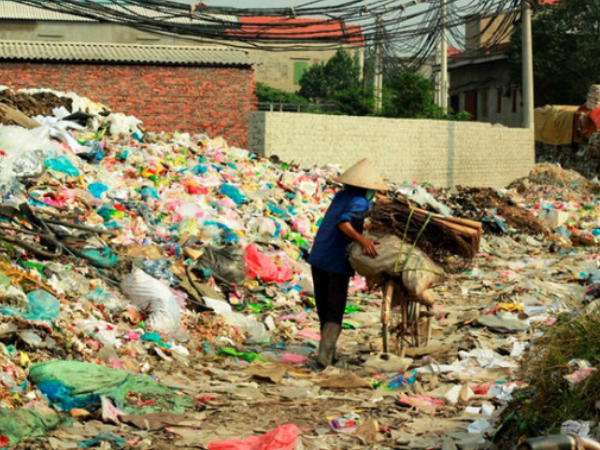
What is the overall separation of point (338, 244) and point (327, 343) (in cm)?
79

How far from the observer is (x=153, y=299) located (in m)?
8.11

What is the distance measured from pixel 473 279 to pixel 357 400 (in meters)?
6.44

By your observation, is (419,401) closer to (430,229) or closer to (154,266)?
(430,229)

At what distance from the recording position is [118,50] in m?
20.1

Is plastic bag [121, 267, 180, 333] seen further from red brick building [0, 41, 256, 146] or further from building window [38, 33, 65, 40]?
building window [38, 33, 65, 40]

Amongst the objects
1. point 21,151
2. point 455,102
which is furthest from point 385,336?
point 455,102

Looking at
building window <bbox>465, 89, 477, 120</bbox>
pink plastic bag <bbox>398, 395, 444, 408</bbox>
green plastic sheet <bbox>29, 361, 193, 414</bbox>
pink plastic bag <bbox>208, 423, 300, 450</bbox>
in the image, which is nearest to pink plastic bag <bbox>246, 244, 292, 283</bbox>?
green plastic sheet <bbox>29, 361, 193, 414</bbox>

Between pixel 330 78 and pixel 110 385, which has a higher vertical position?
pixel 330 78

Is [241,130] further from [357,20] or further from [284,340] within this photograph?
[284,340]

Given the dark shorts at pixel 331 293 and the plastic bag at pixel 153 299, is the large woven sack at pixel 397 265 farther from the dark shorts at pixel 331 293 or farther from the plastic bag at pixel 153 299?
the plastic bag at pixel 153 299

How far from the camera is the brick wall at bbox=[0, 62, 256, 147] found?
19.5m

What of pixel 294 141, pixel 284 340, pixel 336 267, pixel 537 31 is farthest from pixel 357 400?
pixel 537 31

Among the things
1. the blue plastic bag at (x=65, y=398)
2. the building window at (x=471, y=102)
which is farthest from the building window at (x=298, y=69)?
the blue plastic bag at (x=65, y=398)

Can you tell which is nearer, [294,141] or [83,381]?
[83,381]
